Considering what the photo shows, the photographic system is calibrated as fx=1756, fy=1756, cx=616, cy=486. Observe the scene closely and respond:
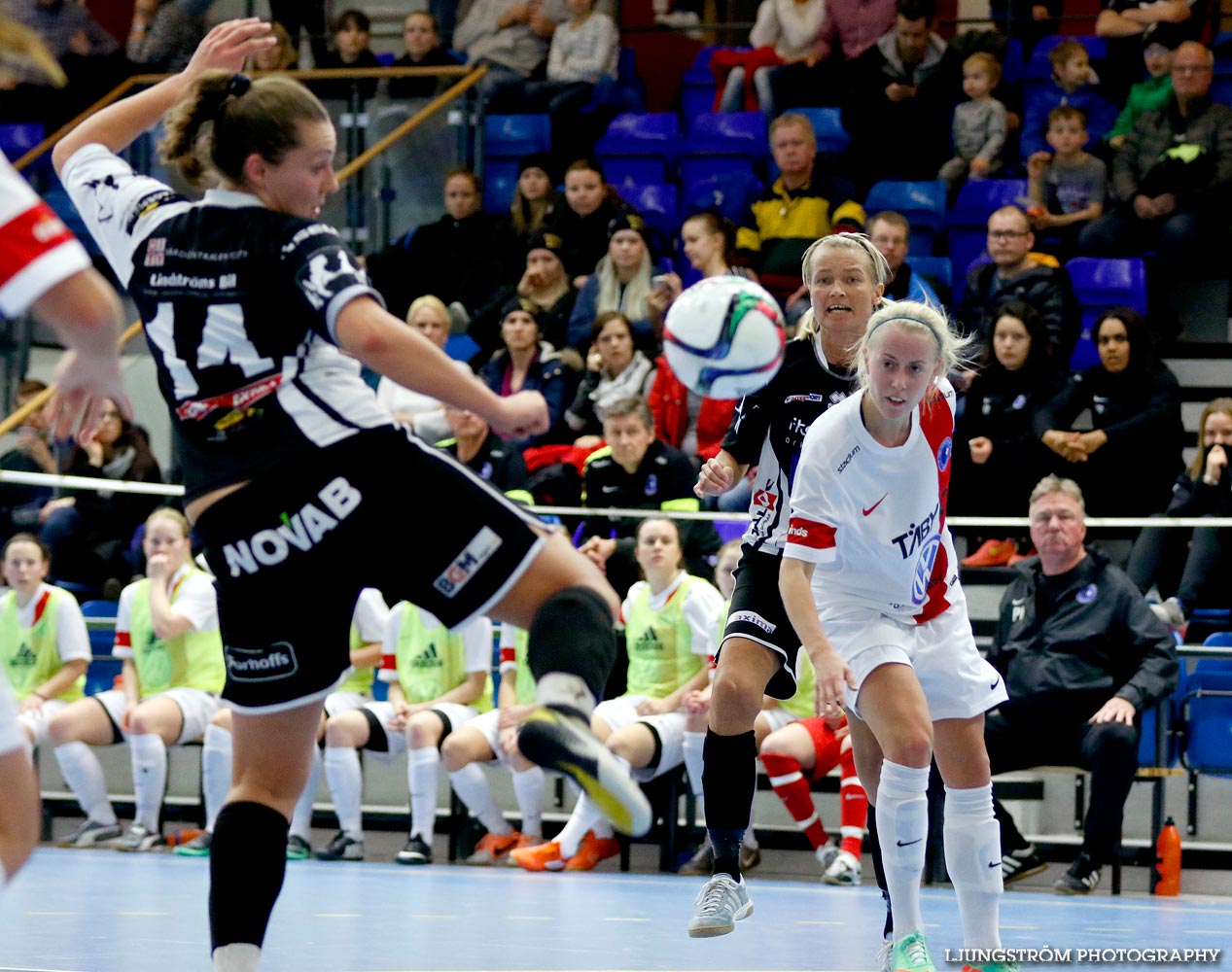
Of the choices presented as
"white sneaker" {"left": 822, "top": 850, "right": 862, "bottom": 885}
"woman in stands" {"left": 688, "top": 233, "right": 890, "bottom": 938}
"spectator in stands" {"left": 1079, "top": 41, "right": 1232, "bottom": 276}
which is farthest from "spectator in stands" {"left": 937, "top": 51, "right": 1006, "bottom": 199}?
"woman in stands" {"left": 688, "top": 233, "right": 890, "bottom": 938}

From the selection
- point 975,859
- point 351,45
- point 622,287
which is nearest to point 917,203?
point 622,287

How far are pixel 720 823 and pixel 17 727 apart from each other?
8.77 ft

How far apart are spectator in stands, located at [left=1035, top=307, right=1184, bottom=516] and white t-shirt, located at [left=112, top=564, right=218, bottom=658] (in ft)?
15.9

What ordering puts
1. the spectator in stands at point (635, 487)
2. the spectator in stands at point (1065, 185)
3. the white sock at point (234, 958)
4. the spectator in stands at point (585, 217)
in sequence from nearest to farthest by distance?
the white sock at point (234, 958) → the spectator in stands at point (635, 487) → the spectator in stands at point (1065, 185) → the spectator in stands at point (585, 217)

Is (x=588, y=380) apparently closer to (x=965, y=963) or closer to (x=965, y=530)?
(x=965, y=530)

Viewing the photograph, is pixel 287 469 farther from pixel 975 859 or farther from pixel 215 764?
pixel 215 764

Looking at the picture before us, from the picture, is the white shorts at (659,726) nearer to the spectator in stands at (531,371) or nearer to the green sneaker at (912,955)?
the spectator in stands at (531,371)

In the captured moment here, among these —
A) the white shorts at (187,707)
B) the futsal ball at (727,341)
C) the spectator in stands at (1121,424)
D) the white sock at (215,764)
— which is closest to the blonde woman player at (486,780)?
the white sock at (215,764)

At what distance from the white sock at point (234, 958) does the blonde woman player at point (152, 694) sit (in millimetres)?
6335

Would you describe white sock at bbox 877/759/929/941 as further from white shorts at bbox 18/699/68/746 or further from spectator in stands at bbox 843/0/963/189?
spectator in stands at bbox 843/0/963/189

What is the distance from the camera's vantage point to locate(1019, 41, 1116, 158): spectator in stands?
40.6 feet

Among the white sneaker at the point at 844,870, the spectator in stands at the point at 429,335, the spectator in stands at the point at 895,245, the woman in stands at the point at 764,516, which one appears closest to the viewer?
the woman in stands at the point at 764,516

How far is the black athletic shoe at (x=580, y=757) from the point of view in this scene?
3.23 m

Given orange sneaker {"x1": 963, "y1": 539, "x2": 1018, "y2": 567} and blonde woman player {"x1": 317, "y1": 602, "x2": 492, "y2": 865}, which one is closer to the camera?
blonde woman player {"x1": 317, "y1": 602, "x2": 492, "y2": 865}
